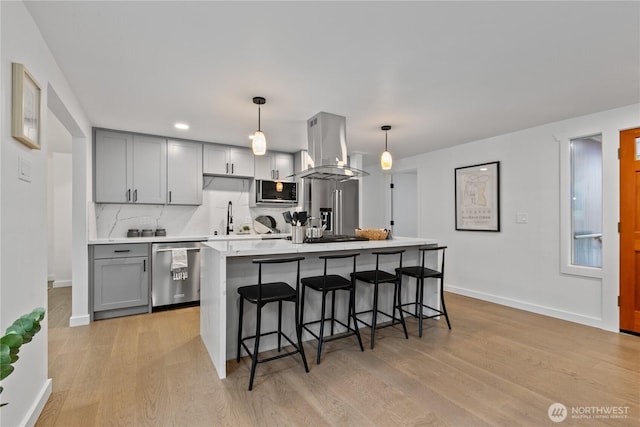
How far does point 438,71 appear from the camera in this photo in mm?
2389

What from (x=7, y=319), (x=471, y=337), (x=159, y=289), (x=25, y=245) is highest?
(x=25, y=245)

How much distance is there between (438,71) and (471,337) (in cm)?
243

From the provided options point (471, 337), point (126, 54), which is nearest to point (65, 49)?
point (126, 54)

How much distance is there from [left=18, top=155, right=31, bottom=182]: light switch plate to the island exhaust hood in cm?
211

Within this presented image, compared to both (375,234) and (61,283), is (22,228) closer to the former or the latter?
(375,234)

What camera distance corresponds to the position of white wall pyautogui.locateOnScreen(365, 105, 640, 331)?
10.6 feet

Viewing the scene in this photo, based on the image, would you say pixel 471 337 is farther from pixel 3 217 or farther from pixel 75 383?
pixel 3 217

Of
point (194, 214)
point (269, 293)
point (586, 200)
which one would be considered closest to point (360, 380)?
point (269, 293)

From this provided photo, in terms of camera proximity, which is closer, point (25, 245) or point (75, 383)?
point (25, 245)

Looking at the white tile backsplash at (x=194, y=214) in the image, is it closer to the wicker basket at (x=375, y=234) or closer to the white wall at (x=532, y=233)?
the wicker basket at (x=375, y=234)

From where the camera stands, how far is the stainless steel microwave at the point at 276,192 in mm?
4750

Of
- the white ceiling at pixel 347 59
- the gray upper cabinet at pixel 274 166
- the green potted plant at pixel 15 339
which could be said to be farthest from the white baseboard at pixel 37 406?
the gray upper cabinet at pixel 274 166

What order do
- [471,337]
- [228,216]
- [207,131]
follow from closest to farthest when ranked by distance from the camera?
[471,337], [207,131], [228,216]

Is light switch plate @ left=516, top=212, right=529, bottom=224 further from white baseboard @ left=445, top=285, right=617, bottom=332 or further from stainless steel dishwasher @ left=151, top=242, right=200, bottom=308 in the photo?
stainless steel dishwasher @ left=151, top=242, right=200, bottom=308
